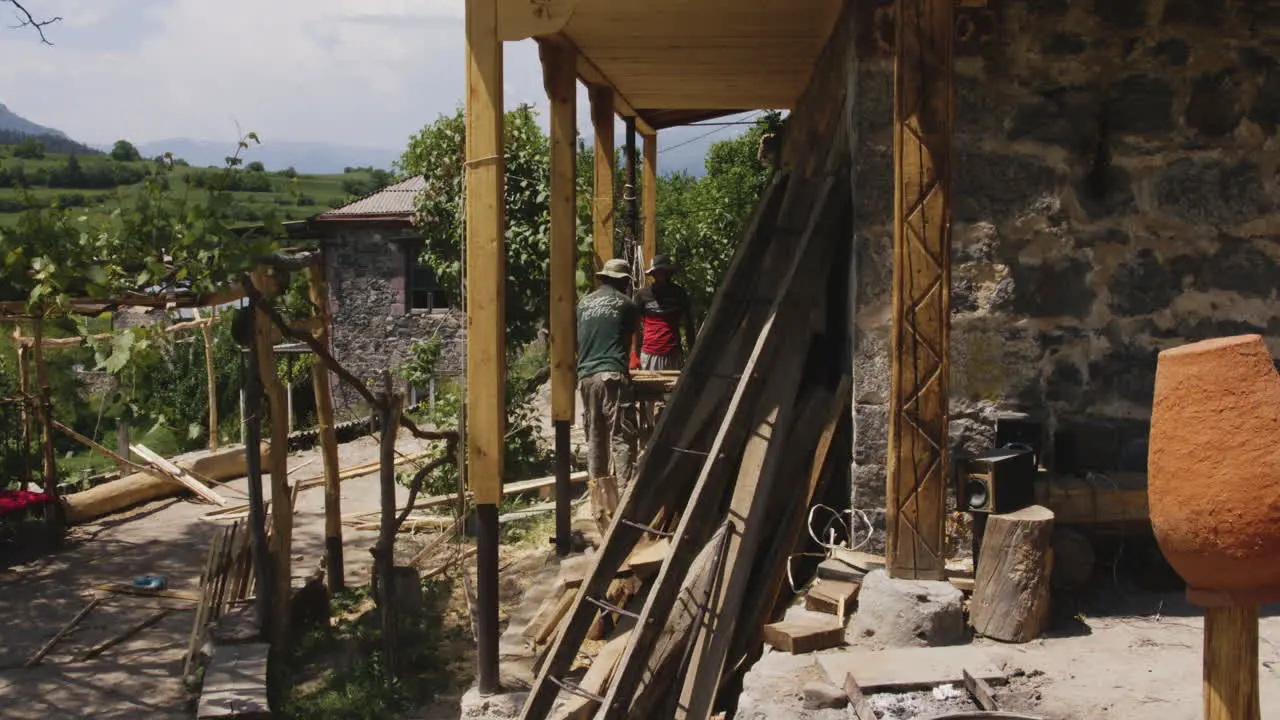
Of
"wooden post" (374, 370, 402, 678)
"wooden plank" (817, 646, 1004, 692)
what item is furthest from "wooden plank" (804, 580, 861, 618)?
"wooden post" (374, 370, 402, 678)

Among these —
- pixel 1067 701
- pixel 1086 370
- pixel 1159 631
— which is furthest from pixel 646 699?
pixel 1086 370

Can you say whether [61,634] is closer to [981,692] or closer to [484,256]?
[484,256]

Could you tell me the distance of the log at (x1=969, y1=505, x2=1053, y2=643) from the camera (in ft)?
16.0

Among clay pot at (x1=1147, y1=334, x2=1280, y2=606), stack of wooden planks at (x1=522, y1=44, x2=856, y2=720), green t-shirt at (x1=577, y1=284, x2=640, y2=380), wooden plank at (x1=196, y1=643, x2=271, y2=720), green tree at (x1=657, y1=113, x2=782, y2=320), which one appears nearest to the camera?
clay pot at (x1=1147, y1=334, x2=1280, y2=606)

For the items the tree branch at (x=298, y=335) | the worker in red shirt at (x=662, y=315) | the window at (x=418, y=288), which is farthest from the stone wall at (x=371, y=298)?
the tree branch at (x=298, y=335)

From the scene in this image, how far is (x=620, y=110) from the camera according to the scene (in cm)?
1036

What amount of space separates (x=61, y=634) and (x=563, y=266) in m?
5.04

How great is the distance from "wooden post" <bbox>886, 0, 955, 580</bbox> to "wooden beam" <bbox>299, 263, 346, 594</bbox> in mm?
5950

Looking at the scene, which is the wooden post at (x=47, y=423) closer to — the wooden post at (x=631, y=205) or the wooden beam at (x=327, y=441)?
the wooden beam at (x=327, y=441)

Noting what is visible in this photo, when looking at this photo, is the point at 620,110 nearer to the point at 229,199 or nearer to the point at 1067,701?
the point at 229,199

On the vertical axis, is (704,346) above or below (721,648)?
above

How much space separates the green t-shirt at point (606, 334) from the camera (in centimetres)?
797

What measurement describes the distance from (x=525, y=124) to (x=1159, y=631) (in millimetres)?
10701

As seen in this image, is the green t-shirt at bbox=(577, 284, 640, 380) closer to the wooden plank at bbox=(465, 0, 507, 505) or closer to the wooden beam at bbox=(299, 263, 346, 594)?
the wooden plank at bbox=(465, 0, 507, 505)
